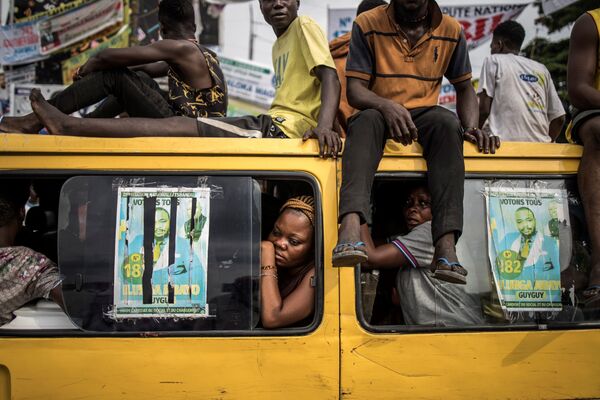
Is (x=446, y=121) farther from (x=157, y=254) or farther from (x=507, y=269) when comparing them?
(x=157, y=254)

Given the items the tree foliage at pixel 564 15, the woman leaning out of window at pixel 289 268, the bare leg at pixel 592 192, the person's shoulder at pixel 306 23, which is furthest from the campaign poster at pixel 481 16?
the woman leaning out of window at pixel 289 268

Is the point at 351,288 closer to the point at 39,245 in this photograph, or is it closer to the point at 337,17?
the point at 39,245

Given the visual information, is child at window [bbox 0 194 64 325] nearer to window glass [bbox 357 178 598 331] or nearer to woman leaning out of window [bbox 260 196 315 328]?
woman leaning out of window [bbox 260 196 315 328]

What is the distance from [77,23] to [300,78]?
599 centimetres

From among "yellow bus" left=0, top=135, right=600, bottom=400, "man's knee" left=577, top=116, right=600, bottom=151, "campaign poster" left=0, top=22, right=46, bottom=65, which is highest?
"campaign poster" left=0, top=22, right=46, bottom=65

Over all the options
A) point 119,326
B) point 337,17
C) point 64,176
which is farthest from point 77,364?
point 337,17

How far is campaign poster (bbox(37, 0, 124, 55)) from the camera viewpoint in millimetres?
8234

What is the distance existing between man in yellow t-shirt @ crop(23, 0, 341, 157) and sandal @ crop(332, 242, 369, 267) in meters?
0.45

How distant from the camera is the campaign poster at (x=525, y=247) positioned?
8.42ft

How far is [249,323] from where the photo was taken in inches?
97.0

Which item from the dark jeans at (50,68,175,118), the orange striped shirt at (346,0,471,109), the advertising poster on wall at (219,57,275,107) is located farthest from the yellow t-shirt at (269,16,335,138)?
the advertising poster on wall at (219,57,275,107)

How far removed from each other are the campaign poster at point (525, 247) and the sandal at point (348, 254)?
0.61m

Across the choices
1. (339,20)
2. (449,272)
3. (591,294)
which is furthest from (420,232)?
(339,20)

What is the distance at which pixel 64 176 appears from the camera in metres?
2.52
